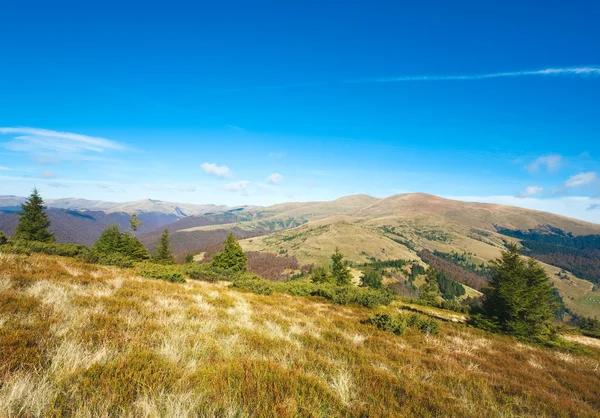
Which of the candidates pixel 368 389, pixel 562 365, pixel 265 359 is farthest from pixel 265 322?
pixel 562 365

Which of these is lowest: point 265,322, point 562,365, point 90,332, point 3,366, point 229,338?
point 562,365

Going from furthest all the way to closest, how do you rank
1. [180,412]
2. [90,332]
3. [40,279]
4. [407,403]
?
1. [40,279]
2. [90,332]
3. [407,403]
4. [180,412]

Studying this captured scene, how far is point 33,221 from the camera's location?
4791 cm

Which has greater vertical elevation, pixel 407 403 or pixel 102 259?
pixel 407 403

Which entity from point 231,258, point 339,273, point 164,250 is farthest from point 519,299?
point 164,250

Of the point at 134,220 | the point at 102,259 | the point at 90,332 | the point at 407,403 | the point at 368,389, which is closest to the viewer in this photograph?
the point at 407,403

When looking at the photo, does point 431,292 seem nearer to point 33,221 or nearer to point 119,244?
point 119,244

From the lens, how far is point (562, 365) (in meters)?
10.2

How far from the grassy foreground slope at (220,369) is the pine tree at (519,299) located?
9.75 m

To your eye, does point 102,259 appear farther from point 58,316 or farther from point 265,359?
point 265,359

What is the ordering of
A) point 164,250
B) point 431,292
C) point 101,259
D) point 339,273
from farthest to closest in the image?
point 164,250 → point 431,292 → point 339,273 → point 101,259

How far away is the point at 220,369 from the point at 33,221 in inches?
2576

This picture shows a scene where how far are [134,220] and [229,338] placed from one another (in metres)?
68.1

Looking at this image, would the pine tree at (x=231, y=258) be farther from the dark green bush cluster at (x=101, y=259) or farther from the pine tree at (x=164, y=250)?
the pine tree at (x=164, y=250)
